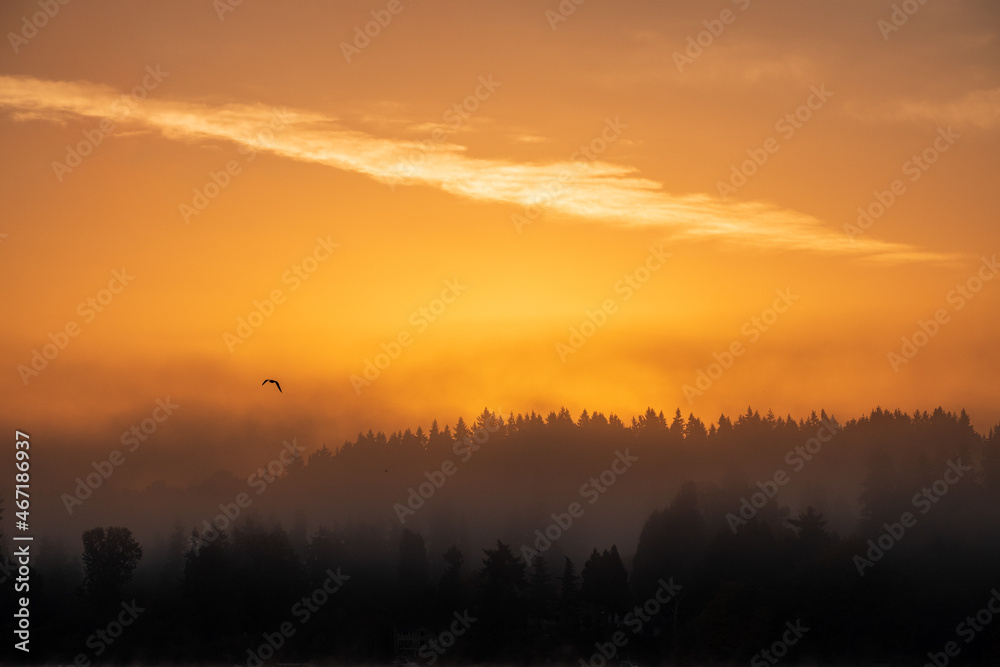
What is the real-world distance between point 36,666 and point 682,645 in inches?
2498

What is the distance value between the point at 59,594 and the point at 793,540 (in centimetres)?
8673

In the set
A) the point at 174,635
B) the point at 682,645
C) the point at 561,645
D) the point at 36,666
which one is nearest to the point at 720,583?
the point at 682,645

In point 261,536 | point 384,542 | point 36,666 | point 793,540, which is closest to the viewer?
point 36,666

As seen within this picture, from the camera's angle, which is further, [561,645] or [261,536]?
[261,536]

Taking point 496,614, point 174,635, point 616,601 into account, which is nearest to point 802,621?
point 616,601

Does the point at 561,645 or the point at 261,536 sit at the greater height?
the point at 261,536

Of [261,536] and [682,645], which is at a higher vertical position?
[261,536]

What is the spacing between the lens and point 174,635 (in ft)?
415

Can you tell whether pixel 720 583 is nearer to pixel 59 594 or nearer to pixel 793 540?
pixel 793 540

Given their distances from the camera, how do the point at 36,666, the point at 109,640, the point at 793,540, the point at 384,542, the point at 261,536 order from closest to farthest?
the point at 36,666 < the point at 109,640 < the point at 793,540 < the point at 261,536 < the point at 384,542

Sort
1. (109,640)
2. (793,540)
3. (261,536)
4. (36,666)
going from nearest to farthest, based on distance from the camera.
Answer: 1. (36,666)
2. (109,640)
3. (793,540)
4. (261,536)

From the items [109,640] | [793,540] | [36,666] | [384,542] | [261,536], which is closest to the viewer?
[36,666]

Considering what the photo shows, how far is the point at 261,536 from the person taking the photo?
158 metres

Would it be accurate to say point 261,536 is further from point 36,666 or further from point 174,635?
point 36,666
